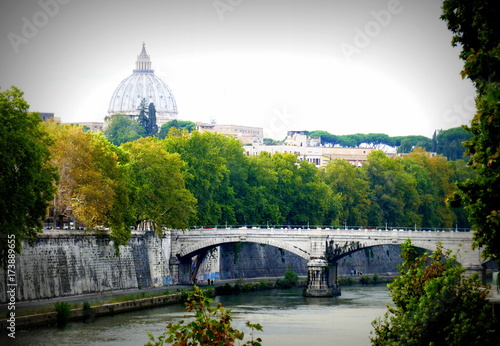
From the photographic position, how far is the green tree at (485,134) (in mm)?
25391

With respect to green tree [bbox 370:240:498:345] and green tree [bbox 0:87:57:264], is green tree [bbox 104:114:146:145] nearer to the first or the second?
green tree [bbox 0:87:57:264]

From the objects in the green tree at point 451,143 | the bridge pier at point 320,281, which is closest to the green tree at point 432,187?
the bridge pier at point 320,281

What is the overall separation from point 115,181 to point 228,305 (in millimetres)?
9197

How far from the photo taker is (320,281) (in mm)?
71875

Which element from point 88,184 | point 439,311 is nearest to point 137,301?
point 88,184

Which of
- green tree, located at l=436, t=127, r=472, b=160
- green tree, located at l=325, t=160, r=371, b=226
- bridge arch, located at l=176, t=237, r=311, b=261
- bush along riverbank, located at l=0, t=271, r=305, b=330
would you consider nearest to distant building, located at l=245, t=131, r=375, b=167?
green tree, located at l=436, t=127, r=472, b=160

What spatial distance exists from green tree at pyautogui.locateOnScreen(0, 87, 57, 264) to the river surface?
4451 mm

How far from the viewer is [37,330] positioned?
46.5m

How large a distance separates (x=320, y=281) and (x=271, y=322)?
17.6 m

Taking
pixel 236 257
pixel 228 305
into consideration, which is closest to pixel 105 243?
pixel 228 305

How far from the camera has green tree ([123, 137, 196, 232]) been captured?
70438 millimetres

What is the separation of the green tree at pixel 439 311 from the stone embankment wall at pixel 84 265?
2275 cm

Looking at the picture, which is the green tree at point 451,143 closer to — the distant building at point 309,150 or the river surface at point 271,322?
the distant building at point 309,150

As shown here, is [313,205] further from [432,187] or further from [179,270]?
[179,270]
